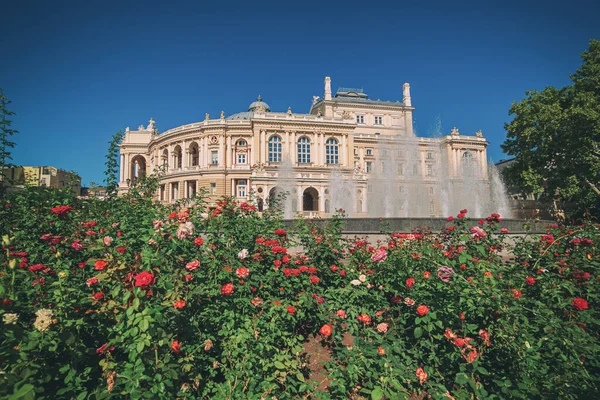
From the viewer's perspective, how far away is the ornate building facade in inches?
1483

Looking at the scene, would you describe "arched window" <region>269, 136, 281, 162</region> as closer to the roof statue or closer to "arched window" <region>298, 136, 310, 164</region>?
"arched window" <region>298, 136, 310, 164</region>

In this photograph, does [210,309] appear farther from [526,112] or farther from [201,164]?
[201,164]

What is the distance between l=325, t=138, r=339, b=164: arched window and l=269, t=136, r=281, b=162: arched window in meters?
6.39

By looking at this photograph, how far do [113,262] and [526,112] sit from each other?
32153mm

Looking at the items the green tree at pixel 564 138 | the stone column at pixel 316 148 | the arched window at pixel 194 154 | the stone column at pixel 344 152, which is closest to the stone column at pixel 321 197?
the stone column at pixel 316 148

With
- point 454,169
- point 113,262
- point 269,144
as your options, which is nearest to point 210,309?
point 113,262

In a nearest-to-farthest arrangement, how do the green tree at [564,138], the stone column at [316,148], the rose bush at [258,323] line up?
the rose bush at [258,323], the green tree at [564,138], the stone column at [316,148]

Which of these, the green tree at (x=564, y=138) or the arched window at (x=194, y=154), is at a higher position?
the arched window at (x=194, y=154)

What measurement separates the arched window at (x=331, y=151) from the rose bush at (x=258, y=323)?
37662mm

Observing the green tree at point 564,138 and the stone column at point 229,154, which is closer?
the green tree at point 564,138

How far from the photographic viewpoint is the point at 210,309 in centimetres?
339

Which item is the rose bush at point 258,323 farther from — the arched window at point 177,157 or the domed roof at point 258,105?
the domed roof at point 258,105

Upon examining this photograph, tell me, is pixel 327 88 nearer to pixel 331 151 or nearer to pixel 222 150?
pixel 331 151

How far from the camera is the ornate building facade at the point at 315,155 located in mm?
37656
